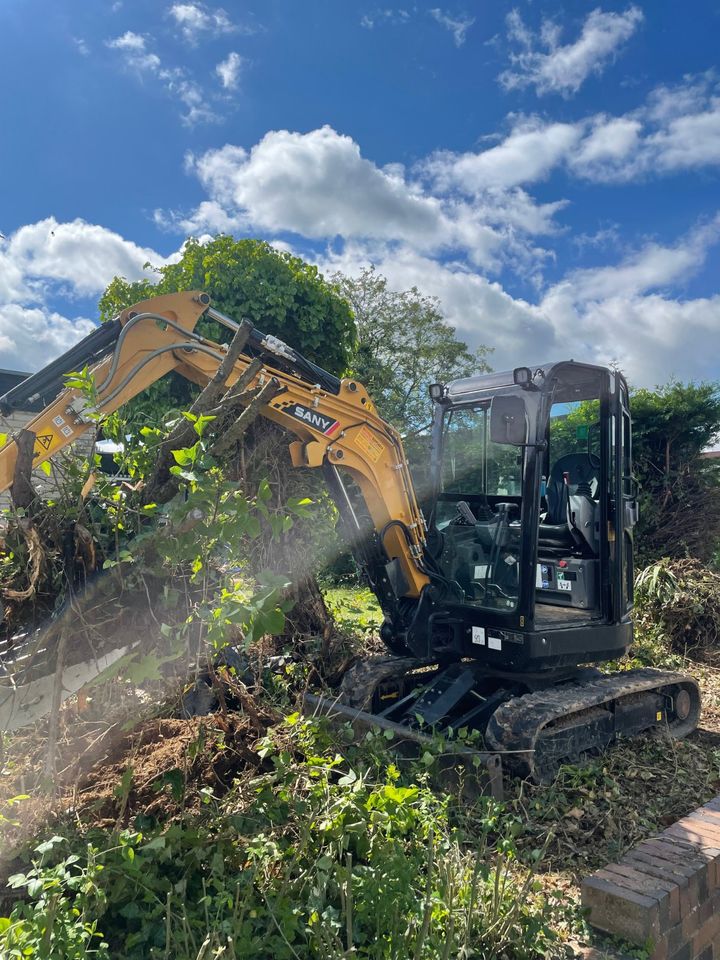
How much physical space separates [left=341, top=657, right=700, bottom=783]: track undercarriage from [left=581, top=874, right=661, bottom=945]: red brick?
50.2 inches

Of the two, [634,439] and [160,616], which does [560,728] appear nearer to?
[160,616]

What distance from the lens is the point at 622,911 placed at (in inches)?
119

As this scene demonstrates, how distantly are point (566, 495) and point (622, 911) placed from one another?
11.3 feet

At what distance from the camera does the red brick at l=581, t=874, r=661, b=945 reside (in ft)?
9.78

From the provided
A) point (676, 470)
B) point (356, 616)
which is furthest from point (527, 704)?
point (676, 470)

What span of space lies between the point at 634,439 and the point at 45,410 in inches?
362

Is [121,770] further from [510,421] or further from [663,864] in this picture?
[510,421]

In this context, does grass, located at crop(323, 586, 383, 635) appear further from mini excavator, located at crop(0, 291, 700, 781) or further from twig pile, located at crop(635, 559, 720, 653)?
twig pile, located at crop(635, 559, 720, 653)

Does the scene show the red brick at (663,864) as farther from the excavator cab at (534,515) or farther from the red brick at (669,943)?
the excavator cab at (534,515)

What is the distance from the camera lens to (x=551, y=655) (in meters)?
5.21

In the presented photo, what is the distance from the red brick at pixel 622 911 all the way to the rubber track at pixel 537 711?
4.19 feet

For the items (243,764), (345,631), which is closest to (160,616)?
(243,764)

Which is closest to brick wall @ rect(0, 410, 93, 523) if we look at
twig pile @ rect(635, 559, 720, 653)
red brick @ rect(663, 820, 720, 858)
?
red brick @ rect(663, 820, 720, 858)

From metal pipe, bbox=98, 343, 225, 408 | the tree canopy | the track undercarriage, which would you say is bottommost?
the track undercarriage
